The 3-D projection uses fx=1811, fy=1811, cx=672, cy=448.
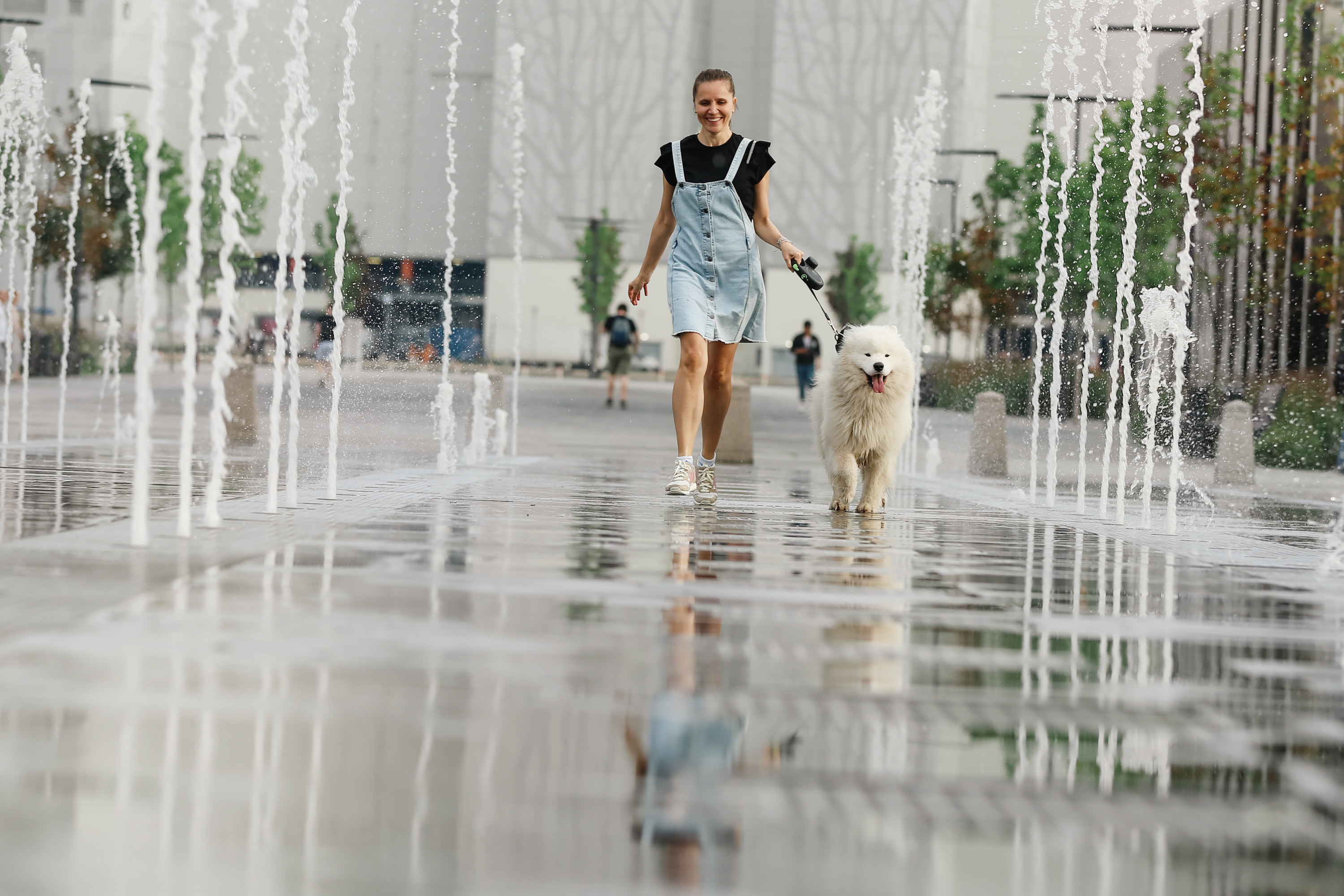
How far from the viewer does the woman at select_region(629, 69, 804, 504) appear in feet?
32.2

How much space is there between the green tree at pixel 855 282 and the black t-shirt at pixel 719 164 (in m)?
58.8

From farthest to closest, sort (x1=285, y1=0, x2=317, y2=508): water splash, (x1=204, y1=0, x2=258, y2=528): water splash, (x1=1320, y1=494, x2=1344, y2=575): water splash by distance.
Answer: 1. (x1=285, y1=0, x2=317, y2=508): water splash
2. (x1=1320, y1=494, x2=1344, y2=575): water splash
3. (x1=204, y1=0, x2=258, y2=528): water splash

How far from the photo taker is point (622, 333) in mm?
36125

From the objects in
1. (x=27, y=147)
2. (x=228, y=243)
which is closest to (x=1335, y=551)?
(x=228, y=243)

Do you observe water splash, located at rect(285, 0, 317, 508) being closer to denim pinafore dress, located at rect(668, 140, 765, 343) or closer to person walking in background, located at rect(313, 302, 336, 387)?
denim pinafore dress, located at rect(668, 140, 765, 343)

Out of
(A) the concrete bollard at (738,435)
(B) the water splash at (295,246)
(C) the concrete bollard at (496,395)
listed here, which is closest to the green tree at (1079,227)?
(A) the concrete bollard at (738,435)

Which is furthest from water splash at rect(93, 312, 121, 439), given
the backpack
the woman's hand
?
the woman's hand

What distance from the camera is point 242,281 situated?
69.1 metres

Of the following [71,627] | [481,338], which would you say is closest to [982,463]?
[71,627]

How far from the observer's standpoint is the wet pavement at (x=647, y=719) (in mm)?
2641

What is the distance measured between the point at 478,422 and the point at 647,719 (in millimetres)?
11952

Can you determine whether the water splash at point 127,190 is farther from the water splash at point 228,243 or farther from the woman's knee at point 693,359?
the water splash at point 228,243

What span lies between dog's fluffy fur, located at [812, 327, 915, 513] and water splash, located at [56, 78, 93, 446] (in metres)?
4.23

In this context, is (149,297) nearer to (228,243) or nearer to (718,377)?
(228,243)
